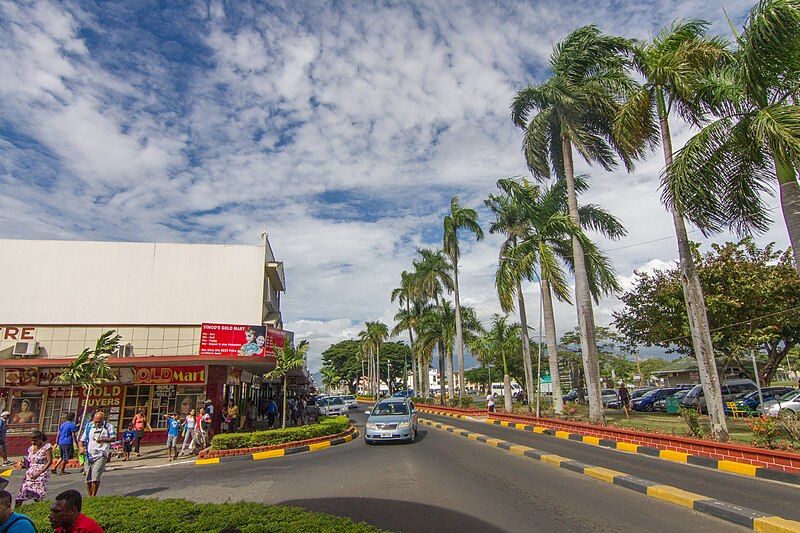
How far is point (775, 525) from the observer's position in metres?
5.74

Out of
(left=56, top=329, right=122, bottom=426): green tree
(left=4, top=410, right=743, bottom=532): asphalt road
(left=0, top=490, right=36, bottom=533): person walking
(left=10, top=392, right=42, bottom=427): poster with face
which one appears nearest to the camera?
(left=0, top=490, right=36, bottom=533): person walking

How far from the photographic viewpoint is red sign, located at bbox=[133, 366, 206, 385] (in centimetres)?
1997

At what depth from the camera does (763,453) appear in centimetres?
977

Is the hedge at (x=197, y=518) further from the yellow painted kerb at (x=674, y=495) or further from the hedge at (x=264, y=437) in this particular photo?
the hedge at (x=264, y=437)

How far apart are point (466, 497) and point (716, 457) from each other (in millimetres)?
7032

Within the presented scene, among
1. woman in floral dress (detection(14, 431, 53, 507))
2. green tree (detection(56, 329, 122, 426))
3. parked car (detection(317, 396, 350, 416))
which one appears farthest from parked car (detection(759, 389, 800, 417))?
green tree (detection(56, 329, 122, 426))

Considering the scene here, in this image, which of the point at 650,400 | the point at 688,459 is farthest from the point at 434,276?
the point at 688,459

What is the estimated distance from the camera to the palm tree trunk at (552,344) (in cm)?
2161

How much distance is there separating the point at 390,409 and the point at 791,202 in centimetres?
1366

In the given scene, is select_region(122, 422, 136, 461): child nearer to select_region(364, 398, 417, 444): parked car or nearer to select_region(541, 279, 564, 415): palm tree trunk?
select_region(364, 398, 417, 444): parked car

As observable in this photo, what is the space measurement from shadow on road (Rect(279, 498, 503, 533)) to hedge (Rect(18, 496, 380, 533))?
5.09ft

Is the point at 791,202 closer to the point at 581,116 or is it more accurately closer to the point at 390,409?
the point at 581,116

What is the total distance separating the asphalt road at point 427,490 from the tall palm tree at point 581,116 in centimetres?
724

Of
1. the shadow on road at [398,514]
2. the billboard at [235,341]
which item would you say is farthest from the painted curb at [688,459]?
the billboard at [235,341]
